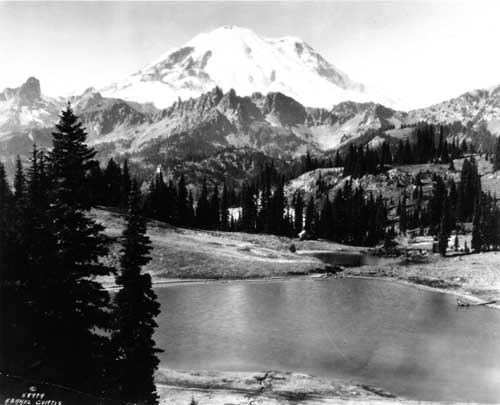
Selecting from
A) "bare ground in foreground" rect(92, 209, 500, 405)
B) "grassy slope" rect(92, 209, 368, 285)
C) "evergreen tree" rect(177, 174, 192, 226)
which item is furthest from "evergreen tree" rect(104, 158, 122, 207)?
→ "bare ground in foreground" rect(92, 209, 500, 405)

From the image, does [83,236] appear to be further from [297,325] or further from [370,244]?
[370,244]

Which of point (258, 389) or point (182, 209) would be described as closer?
point (258, 389)

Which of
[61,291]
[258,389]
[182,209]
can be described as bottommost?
[258,389]

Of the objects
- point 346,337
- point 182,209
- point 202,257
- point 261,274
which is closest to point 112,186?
point 182,209

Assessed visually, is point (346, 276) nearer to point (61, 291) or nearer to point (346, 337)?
point (346, 337)

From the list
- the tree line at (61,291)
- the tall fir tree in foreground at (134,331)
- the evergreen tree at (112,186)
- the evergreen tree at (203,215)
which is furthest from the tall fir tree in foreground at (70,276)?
the evergreen tree at (203,215)

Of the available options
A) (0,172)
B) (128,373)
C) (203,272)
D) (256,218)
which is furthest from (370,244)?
(128,373)

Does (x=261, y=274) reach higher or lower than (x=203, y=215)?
lower

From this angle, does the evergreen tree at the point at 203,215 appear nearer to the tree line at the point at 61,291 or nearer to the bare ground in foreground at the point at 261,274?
the bare ground in foreground at the point at 261,274
